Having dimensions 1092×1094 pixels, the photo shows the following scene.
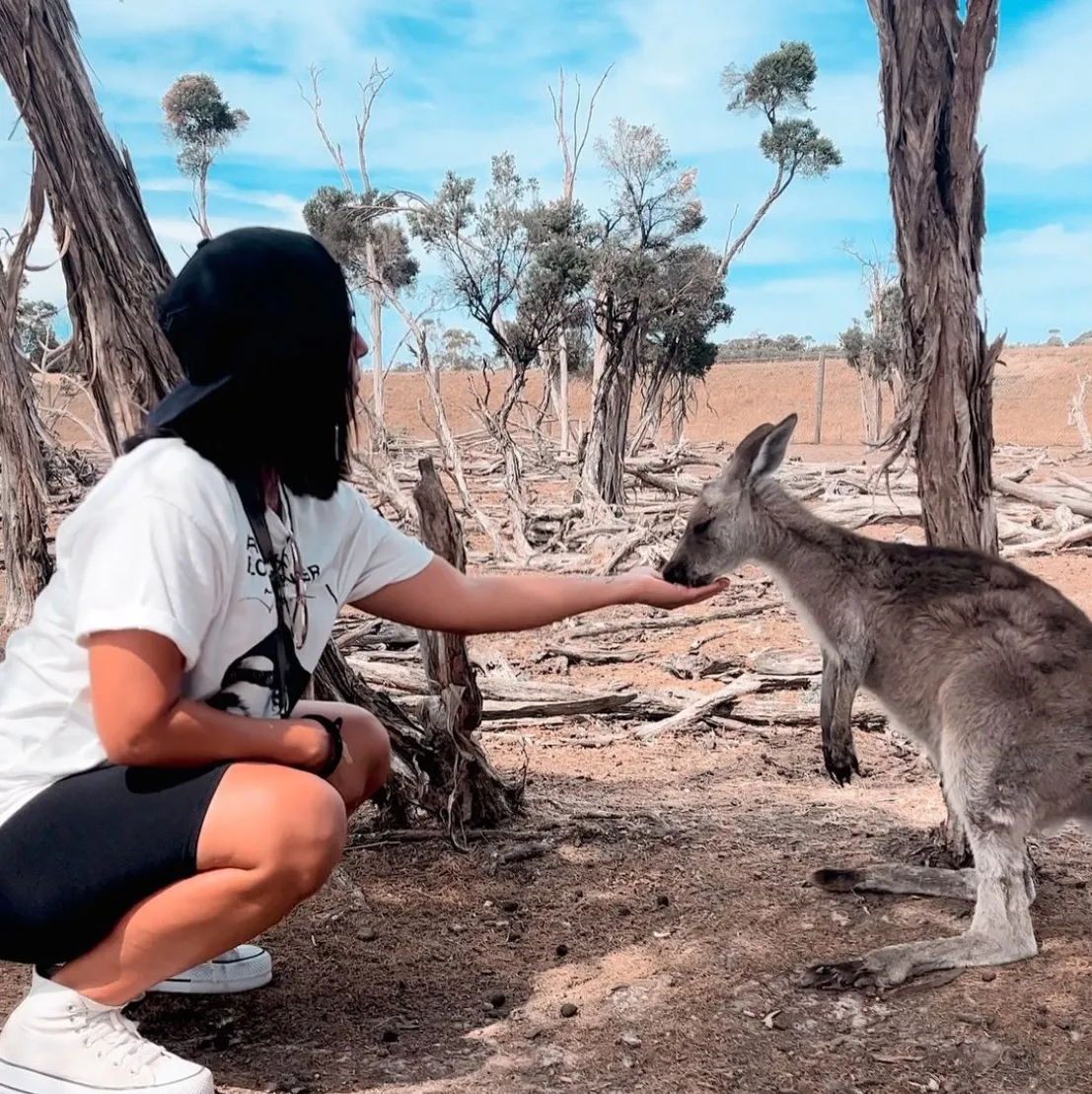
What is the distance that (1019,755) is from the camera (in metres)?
2.73

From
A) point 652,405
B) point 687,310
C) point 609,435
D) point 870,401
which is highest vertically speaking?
point 687,310

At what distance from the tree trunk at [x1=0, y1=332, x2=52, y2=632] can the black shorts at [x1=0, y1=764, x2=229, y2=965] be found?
206 inches

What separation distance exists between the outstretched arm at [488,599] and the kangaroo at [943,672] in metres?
0.82

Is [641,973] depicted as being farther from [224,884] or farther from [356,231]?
[356,231]

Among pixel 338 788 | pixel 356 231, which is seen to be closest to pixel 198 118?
pixel 356 231

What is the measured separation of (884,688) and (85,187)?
104 inches

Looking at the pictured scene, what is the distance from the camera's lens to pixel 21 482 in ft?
22.2

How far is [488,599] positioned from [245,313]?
95cm

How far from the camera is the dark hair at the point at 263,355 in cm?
193

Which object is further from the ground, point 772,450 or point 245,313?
point 245,313

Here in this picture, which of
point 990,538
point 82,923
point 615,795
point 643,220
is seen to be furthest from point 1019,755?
point 643,220

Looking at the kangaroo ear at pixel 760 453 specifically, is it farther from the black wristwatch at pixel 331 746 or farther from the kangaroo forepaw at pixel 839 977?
the black wristwatch at pixel 331 746

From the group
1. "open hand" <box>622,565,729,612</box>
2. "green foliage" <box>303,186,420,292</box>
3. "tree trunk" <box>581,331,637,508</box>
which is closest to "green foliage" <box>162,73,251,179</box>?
"green foliage" <box>303,186,420,292</box>

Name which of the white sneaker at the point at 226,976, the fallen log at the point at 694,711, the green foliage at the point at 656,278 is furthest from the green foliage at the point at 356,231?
the white sneaker at the point at 226,976
